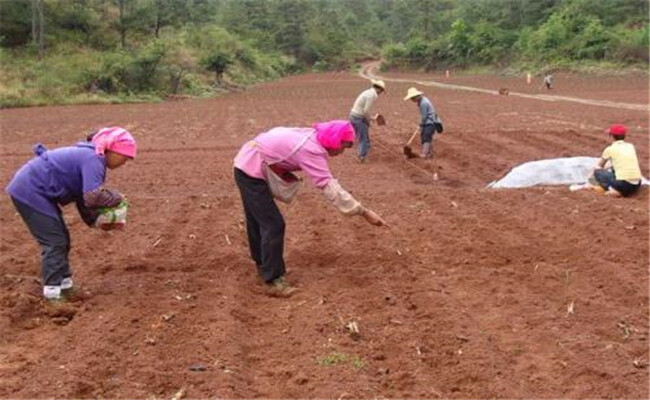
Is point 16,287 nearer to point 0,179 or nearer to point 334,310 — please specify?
point 334,310

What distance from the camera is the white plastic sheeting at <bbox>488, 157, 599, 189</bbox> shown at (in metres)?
9.75

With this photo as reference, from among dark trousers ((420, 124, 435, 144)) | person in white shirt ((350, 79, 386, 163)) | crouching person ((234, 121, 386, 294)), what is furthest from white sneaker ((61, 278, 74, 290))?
dark trousers ((420, 124, 435, 144))

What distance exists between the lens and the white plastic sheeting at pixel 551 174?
975 cm

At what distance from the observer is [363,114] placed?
12336 millimetres

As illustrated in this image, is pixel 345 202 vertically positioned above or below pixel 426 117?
above

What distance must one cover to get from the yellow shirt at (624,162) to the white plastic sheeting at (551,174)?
1.05 metres

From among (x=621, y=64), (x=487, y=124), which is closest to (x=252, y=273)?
(x=487, y=124)

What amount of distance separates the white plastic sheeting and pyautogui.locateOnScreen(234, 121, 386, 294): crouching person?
4990 mm

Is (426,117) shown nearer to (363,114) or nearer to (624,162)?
(363,114)

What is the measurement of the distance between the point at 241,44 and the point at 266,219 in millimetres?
58595

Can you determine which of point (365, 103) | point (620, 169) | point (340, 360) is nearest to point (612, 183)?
point (620, 169)

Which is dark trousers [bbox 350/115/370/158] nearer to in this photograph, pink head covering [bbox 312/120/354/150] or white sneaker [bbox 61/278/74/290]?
pink head covering [bbox 312/120/354/150]

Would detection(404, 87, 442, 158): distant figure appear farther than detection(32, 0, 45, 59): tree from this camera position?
No

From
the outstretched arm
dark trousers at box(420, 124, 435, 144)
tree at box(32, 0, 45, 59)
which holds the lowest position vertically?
tree at box(32, 0, 45, 59)
